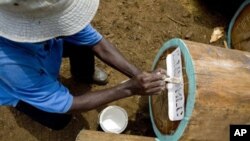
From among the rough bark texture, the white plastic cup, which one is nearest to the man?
the white plastic cup

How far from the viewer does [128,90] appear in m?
2.04

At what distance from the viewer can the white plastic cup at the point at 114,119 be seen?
9.32 feet

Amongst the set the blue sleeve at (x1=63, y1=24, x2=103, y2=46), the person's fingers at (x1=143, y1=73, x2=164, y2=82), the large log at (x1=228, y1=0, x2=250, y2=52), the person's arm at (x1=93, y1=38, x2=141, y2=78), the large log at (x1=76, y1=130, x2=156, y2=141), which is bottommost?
the large log at (x1=76, y1=130, x2=156, y2=141)

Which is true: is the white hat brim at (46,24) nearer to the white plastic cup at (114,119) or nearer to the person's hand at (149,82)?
the person's hand at (149,82)

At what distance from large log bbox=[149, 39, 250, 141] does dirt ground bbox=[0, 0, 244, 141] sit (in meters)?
0.86

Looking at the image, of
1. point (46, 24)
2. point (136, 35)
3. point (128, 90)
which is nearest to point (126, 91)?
point (128, 90)

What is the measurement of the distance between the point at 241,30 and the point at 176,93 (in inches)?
49.0

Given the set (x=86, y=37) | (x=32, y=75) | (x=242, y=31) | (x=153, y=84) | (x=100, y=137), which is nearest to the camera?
(x=32, y=75)

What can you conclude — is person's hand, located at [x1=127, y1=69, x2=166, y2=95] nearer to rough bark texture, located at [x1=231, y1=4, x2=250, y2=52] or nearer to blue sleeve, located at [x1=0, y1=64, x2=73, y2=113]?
blue sleeve, located at [x1=0, y1=64, x2=73, y2=113]

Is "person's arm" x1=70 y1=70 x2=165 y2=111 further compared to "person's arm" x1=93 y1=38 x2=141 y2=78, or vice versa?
"person's arm" x1=93 y1=38 x2=141 y2=78

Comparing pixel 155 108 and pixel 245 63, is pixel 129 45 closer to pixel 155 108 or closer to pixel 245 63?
pixel 155 108

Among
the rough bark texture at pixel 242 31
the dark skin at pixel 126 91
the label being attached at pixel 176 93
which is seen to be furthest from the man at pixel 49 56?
the rough bark texture at pixel 242 31

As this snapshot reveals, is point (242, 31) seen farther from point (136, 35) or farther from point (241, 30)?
point (136, 35)

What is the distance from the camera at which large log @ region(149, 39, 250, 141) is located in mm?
2076
